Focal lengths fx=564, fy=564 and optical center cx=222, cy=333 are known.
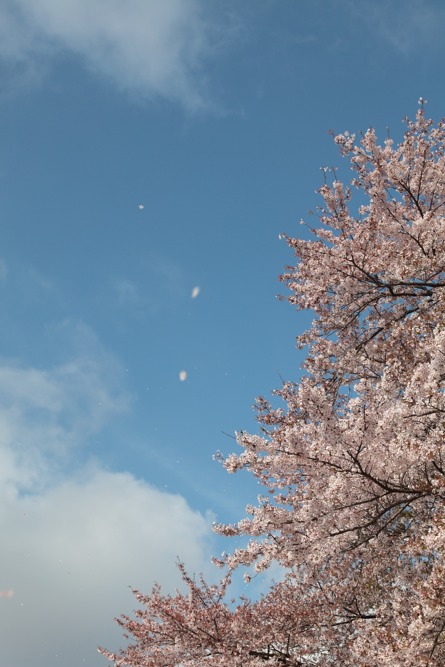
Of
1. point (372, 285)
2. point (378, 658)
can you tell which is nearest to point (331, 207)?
point (372, 285)

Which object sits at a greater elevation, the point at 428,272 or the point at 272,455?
the point at 428,272

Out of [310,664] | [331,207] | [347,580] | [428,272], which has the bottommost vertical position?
[310,664]

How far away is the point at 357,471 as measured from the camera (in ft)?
26.1

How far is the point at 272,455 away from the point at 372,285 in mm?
4178

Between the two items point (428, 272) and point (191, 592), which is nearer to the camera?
point (428, 272)

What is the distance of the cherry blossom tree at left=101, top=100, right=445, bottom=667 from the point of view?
7.75 metres

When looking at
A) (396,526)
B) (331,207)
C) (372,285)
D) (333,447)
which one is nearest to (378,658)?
(333,447)

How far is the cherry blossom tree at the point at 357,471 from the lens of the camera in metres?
7.75

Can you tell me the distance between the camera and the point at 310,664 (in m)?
11.0

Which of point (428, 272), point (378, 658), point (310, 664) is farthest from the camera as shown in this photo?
point (310, 664)

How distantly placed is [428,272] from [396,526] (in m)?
4.67

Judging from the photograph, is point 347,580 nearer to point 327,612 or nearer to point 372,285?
point 327,612

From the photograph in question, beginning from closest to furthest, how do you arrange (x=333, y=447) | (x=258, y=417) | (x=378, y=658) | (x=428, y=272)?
(x=378, y=658) → (x=333, y=447) → (x=428, y=272) → (x=258, y=417)

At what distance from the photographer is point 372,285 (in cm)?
1076
